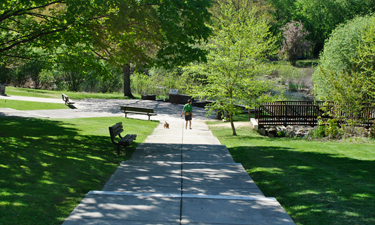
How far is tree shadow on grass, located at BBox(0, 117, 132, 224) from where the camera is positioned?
4758 mm

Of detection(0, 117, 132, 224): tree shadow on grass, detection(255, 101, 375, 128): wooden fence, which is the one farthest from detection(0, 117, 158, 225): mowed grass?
detection(255, 101, 375, 128): wooden fence

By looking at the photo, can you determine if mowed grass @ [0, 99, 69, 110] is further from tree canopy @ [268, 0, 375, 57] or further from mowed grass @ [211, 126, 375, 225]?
tree canopy @ [268, 0, 375, 57]

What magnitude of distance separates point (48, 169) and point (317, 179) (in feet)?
18.9

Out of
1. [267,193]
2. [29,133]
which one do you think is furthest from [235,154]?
[29,133]

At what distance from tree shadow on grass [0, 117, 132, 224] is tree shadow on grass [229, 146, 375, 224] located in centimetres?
352

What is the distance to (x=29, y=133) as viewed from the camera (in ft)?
36.4

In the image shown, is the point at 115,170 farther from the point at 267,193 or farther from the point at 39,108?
the point at 39,108

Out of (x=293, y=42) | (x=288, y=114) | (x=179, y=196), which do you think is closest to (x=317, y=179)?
(x=179, y=196)

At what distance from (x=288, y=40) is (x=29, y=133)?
65.7m

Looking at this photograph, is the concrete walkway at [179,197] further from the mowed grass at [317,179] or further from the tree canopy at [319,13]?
the tree canopy at [319,13]

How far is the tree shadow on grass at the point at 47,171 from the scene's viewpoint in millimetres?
4758

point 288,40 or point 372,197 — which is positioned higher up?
point 288,40

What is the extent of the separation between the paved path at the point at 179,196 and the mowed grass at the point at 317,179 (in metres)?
0.37

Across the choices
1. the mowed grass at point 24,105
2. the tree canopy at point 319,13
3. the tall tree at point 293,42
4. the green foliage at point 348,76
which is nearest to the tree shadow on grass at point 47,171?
the mowed grass at point 24,105
